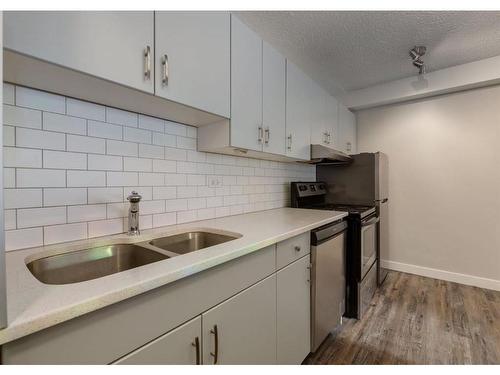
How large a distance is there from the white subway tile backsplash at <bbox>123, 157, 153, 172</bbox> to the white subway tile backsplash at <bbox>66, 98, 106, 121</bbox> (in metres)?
0.24

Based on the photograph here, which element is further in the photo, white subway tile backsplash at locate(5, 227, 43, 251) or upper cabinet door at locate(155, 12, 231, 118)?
upper cabinet door at locate(155, 12, 231, 118)

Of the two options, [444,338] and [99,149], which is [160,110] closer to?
[99,149]

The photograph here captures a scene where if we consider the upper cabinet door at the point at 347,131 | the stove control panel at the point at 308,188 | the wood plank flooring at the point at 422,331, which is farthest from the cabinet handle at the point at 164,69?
the upper cabinet door at the point at 347,131

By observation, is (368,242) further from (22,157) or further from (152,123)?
(22,157)

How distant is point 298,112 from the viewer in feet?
7.13

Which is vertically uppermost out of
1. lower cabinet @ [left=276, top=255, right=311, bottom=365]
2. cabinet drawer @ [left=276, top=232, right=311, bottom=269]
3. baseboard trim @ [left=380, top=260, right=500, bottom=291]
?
cabinet drawer @ [left=276, top=232, right=311, bottom=269]

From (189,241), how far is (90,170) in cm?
64

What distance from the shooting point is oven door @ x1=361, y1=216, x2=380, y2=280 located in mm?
2141

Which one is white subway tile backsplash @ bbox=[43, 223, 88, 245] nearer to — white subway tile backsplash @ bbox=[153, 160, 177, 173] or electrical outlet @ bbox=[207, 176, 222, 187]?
white subway tile backsplash @ bbox=[153, 160, 177, 173]

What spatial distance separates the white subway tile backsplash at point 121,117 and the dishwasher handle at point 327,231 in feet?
4.15

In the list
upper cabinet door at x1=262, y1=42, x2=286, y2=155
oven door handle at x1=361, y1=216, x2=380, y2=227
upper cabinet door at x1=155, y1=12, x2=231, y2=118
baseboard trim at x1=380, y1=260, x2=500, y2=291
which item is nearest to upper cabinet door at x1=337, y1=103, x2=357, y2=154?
oven door handle at x1=361, y1=216, x2=380, y2=227

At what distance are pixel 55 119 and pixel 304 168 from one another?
2.40 m

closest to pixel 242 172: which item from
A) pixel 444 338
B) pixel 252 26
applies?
pixel 252 26
